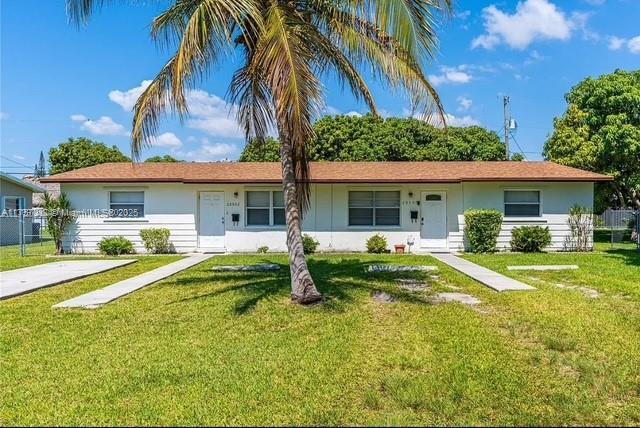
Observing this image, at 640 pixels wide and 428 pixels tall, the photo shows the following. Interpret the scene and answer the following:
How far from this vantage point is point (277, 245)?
17781mm

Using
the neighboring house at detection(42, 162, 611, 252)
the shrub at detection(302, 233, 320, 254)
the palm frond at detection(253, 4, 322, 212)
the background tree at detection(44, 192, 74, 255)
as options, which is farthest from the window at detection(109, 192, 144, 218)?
the palm frond at detection(253, 4, 322, 212)

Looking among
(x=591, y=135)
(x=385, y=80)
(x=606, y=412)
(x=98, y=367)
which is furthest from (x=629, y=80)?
(x=98, y=367)

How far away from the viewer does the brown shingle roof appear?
17.0m

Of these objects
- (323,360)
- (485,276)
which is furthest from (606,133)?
(323,360)

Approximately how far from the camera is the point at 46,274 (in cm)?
1159

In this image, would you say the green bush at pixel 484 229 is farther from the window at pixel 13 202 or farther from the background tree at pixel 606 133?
the window at pixel 13 202

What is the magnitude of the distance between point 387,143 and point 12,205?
23.2 metres

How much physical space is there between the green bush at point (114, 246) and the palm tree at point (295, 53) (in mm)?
10451

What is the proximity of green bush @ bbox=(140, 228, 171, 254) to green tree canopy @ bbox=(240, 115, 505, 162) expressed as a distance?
15731mm

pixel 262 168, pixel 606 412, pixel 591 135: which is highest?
pixel 591 135

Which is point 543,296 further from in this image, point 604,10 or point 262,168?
point 262,168

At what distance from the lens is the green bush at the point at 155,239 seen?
17422 millimetres

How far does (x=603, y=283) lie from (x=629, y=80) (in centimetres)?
1834

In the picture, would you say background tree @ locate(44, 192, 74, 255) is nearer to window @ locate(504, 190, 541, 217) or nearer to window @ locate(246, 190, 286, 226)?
window @ locate(246, 190, 286, 226)
